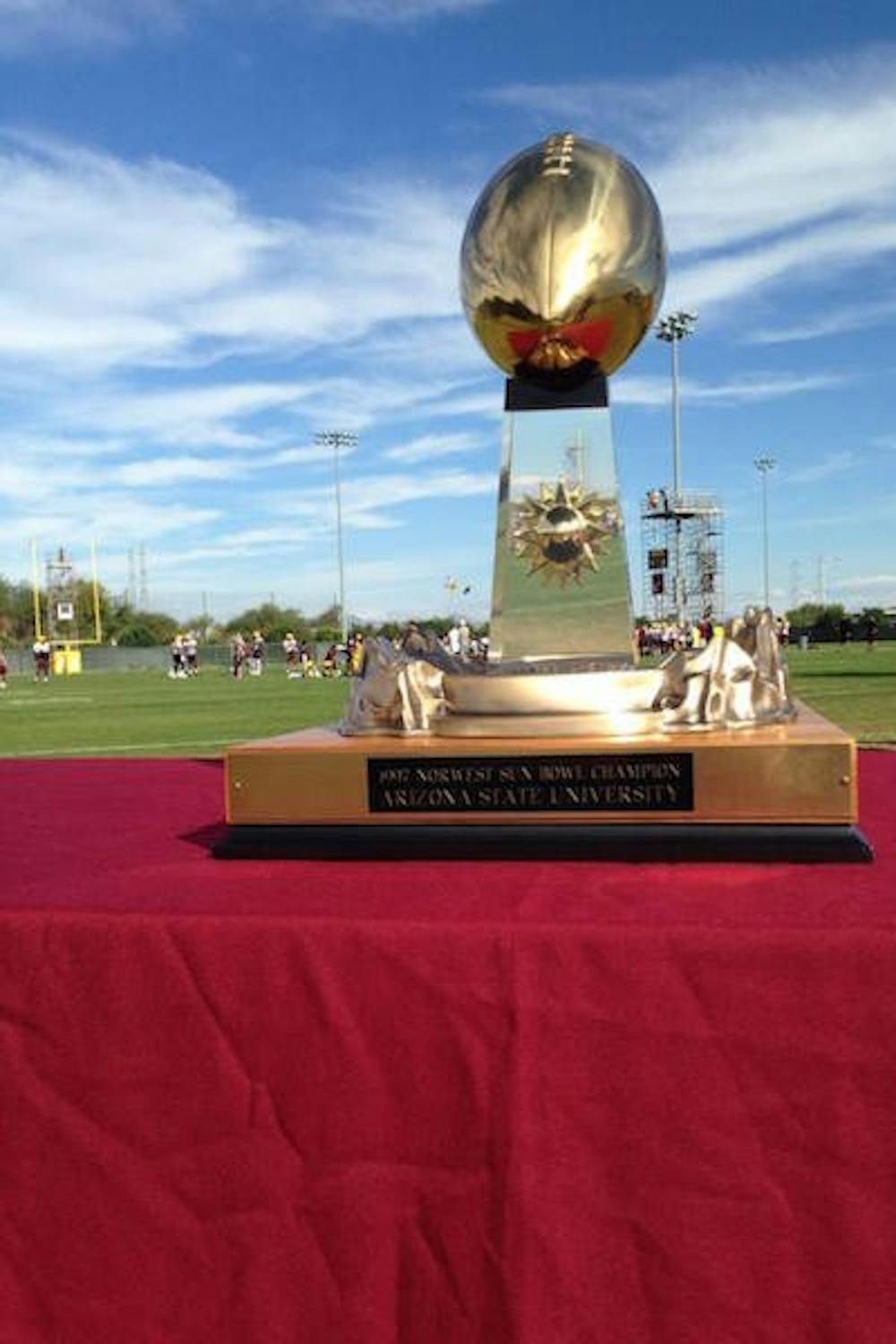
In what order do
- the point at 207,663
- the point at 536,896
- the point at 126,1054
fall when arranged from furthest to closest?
the point at 207,663, the point at 536,896, the point at 126,1054

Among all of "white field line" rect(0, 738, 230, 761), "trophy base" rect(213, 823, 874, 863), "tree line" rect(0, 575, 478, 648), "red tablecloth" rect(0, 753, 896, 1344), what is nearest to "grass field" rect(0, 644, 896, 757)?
"white field line" rect(0, 738, 230, 761)

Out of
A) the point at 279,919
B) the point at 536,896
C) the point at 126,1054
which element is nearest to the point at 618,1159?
the point at 536,896

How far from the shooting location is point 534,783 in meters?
1.74

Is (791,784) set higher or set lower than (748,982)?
higher

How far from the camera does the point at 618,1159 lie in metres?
1.25

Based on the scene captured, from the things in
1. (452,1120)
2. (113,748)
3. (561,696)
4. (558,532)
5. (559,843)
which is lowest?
(113,748)

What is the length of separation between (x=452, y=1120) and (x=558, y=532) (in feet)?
4.59

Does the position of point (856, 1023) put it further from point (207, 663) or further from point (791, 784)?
point (207, 663)

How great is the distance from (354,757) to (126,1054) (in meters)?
0.57

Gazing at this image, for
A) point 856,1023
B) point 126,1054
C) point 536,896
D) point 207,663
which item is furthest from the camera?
point 207,663

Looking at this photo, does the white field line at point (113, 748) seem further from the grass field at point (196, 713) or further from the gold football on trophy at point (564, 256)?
the gold football on trophy at point (564, 256)

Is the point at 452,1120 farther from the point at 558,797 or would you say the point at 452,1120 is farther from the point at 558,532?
the point at 558,532

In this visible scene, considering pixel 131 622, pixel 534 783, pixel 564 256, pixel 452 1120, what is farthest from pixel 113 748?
pixel 131 622

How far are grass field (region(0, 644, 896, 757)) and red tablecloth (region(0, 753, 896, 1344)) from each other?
7316 millimetres
